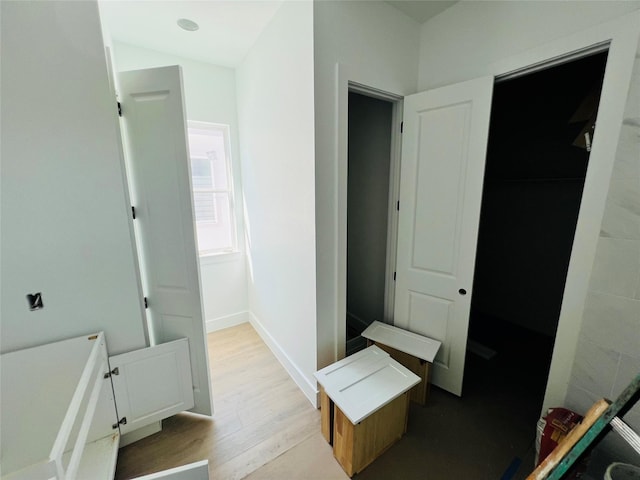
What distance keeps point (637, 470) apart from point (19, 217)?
2.74m

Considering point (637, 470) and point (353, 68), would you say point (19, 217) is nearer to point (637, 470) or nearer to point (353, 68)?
point (353, 68)

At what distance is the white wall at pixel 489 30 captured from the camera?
131 cm

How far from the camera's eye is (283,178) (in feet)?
6.71

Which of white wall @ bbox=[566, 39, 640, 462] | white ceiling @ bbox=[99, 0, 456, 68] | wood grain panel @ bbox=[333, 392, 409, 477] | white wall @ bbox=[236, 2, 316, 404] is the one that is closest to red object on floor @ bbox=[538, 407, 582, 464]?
white wall @ bbox=[566, 39, 640, 462]

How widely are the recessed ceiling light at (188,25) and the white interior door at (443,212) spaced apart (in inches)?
69.3

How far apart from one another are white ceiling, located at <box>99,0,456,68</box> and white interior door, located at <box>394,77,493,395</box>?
0.74 metres

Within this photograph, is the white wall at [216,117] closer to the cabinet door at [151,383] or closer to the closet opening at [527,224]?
the cabinet door at [151,383]

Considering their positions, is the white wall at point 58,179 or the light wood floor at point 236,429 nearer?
the white wall at point 58,179

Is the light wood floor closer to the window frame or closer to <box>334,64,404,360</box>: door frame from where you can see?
<box>334,64,404,360</box>: door frame

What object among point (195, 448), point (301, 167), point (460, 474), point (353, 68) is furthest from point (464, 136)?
point (195, 448)

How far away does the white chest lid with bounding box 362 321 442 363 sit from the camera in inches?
72.5

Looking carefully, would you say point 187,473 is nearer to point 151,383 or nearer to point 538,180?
point 151,383

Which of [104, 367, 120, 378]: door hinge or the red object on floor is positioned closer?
the red object on floor

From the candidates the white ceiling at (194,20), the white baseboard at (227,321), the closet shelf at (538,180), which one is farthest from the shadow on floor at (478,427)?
the white ceiling at (194,20)
